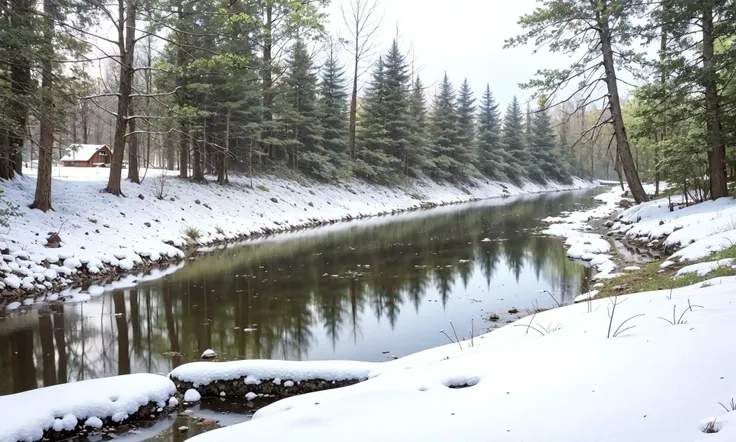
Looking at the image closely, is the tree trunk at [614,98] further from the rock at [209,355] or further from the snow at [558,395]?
the rock at [209,355]

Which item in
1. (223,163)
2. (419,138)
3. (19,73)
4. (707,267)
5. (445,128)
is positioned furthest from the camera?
(445,128)

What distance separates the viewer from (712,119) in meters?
12.2

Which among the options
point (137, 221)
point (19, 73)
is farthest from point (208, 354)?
point (137, 221)

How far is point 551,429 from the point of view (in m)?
2.50

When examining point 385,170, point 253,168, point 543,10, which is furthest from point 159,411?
point 385,170

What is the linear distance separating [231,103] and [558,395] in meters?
20.4

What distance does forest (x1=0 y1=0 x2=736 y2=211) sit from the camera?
11.3m

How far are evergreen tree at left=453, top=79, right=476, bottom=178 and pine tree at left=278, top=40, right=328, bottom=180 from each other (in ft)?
50.1

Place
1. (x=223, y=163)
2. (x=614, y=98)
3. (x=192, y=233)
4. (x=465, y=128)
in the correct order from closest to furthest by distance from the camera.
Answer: (x=192, y=233), (x=614, y=98), (x=223, y=163), (x=465, y=128)

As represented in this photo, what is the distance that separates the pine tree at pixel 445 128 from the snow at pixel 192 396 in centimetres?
3449

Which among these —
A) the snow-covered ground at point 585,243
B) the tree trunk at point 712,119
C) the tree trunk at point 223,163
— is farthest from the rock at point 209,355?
the tree trunk at point 223,163

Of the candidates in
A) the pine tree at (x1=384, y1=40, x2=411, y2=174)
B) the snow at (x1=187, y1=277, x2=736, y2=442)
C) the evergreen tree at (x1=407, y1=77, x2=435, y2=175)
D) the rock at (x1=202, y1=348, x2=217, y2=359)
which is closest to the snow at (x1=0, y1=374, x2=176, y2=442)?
the rock at (x1=202, y1=348, x2=217, y2=359)

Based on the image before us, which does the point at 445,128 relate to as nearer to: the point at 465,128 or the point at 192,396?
the point at 465,128

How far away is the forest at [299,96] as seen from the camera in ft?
37.1
